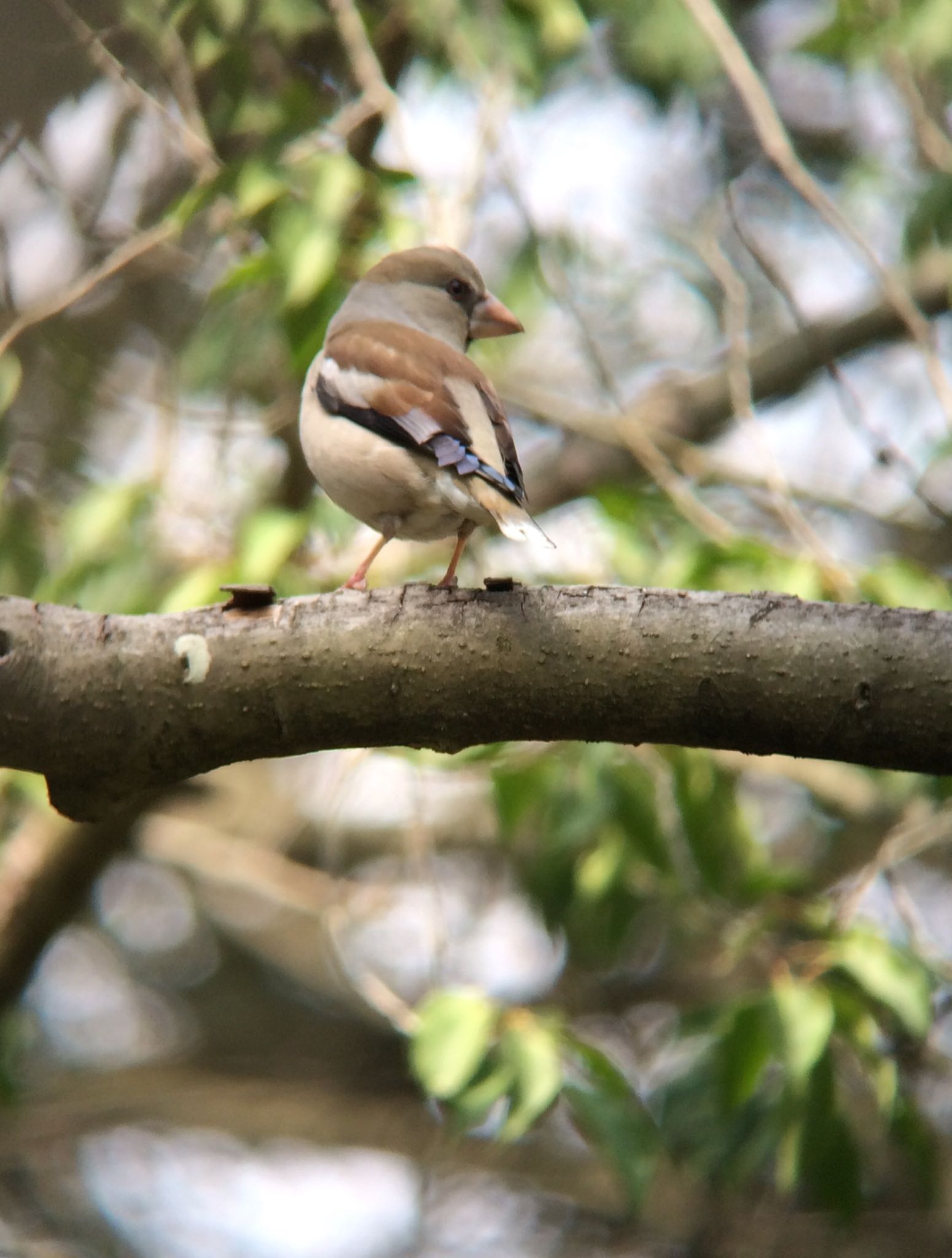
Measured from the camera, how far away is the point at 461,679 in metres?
2.58

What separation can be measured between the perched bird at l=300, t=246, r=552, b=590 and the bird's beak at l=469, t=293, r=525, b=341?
447 millimetres

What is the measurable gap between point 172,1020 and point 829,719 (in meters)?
7.52

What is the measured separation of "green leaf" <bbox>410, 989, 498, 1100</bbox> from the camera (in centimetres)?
371

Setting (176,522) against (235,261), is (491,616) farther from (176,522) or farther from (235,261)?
(176,522)

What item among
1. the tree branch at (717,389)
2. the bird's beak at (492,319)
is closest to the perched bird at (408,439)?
the bird's beak at (492,319)

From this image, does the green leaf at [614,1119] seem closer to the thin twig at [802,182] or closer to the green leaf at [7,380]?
the thin twig at [802,182]

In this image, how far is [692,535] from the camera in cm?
487

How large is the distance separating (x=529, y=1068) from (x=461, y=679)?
5.20 feet

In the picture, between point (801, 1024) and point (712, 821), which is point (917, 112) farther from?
point (801, 1024)

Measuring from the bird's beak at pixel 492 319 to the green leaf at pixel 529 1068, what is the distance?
206 cm

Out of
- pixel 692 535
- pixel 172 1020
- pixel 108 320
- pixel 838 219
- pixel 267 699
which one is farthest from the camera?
pixel 172 1020

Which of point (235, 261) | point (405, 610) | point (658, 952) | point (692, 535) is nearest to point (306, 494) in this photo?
point (235, 261)

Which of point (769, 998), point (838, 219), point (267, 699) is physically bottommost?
point (769, 998)

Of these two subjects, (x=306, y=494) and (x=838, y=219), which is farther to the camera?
(x=306, y=494)
